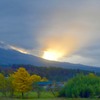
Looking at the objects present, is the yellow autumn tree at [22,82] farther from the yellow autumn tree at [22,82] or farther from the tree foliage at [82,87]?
the tree foliage at [82,87]

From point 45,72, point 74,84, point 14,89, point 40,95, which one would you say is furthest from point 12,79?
point 45,72

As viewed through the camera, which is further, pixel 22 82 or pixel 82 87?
pixel 22 82

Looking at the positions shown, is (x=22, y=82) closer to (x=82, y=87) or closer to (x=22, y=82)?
(x=22, y=82)

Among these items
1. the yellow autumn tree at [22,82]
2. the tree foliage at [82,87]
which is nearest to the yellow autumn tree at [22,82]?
the yellow autumn tree at [22,82]

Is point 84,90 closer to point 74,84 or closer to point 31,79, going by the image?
point 74,84

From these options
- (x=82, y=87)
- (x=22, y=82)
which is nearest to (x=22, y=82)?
(x=22, y=82)

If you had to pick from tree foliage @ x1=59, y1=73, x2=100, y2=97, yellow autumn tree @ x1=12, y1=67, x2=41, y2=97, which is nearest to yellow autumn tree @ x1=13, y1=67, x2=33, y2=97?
yellow autumn tree @ x1=12, y1=67, x2=41, y2=97

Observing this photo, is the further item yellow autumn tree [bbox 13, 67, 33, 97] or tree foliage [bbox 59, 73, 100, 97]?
yellow autumn tree [bbox 13, 67, 33, 97]

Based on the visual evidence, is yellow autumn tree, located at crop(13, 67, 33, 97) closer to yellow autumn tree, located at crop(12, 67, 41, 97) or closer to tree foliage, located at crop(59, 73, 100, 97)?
yellow autumn tree, located at crop(12, 67, 41, 97)

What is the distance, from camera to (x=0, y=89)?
310 feet

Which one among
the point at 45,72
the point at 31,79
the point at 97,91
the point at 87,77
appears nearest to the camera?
the point at 97,91

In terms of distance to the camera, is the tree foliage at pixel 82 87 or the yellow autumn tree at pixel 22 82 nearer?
the tree foliage at pixel 82 87

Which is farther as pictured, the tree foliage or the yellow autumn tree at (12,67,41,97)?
the yellow autumn tree at (12,67,41,97)

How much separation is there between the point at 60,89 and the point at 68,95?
217 inches
